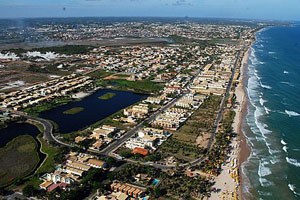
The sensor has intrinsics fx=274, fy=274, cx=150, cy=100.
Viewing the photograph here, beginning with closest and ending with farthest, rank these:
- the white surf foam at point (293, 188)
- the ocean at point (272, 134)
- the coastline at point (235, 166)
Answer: the coastline at point (235, 166)
the white surf foam at point (293, 188)
the ocean at point (272, 134)

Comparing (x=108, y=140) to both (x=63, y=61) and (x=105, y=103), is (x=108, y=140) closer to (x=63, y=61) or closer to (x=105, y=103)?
(x=105, y=103)

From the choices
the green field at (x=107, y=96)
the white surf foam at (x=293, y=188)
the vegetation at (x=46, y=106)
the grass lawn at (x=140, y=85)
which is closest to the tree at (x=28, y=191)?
the vegetation at (x=46, y=106)

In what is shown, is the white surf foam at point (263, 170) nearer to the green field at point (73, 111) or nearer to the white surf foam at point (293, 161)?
the white surf foam at point (293, 161)

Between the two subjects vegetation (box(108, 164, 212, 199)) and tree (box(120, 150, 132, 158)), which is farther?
tree (box(120, 150, 132, 158))

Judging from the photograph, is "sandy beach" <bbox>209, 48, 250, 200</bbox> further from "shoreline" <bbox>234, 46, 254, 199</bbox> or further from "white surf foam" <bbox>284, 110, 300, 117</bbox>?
"white surf foam" <bbox>284, 110, 300, 117</bbox>

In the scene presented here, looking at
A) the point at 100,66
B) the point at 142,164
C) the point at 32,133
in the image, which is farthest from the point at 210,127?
the point at 100,66

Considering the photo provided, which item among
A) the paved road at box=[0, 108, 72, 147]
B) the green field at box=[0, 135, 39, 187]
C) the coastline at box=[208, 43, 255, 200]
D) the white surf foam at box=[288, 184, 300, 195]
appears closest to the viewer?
the coastline at box=[208, 43, 255, 200]

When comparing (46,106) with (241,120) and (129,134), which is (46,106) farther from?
(241,120)

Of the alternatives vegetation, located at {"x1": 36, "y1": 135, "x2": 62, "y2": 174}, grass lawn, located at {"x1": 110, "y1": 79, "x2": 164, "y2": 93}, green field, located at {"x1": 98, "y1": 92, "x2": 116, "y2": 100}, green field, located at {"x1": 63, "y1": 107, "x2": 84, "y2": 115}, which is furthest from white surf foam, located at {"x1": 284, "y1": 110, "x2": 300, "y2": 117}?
vegetation, located at {"x1": 36, "y1": 135, "x2": 62, "y2": 174}
